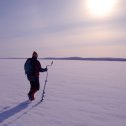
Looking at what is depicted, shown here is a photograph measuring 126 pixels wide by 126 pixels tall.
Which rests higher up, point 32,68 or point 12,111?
point 32,68

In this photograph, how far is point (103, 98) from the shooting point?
28.0ft

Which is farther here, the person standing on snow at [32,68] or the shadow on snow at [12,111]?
the person standing on snow at [32,68]

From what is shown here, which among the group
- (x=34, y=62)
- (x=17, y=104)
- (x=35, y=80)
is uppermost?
(x=34, y=62)

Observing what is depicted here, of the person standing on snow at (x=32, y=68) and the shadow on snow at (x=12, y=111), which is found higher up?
the person standing on snow at (x=32, y=68)

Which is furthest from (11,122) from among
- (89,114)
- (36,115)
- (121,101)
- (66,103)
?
(121,101)

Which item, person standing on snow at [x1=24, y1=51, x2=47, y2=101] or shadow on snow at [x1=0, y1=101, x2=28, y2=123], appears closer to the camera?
shadow on snow at [x1=0, y1=101, x2=28, y2=123]

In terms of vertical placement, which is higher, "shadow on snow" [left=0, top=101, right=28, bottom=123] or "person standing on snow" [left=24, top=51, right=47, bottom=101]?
"person standing on snow" [left=24, top=51, right=47, bottom=101]

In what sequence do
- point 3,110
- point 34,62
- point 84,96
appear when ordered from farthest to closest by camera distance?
1. point 84,96
2. point 34,62
3. point 3,110

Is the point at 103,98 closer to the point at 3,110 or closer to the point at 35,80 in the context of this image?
the point at 35,80

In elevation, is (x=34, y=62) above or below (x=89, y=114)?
above

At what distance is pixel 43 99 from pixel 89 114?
2.43 metres

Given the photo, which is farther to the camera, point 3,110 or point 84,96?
point 84,96

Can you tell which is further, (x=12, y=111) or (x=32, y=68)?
(x=32, y=68)

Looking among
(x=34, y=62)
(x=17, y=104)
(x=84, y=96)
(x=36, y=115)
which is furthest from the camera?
(x=84, y=96)
